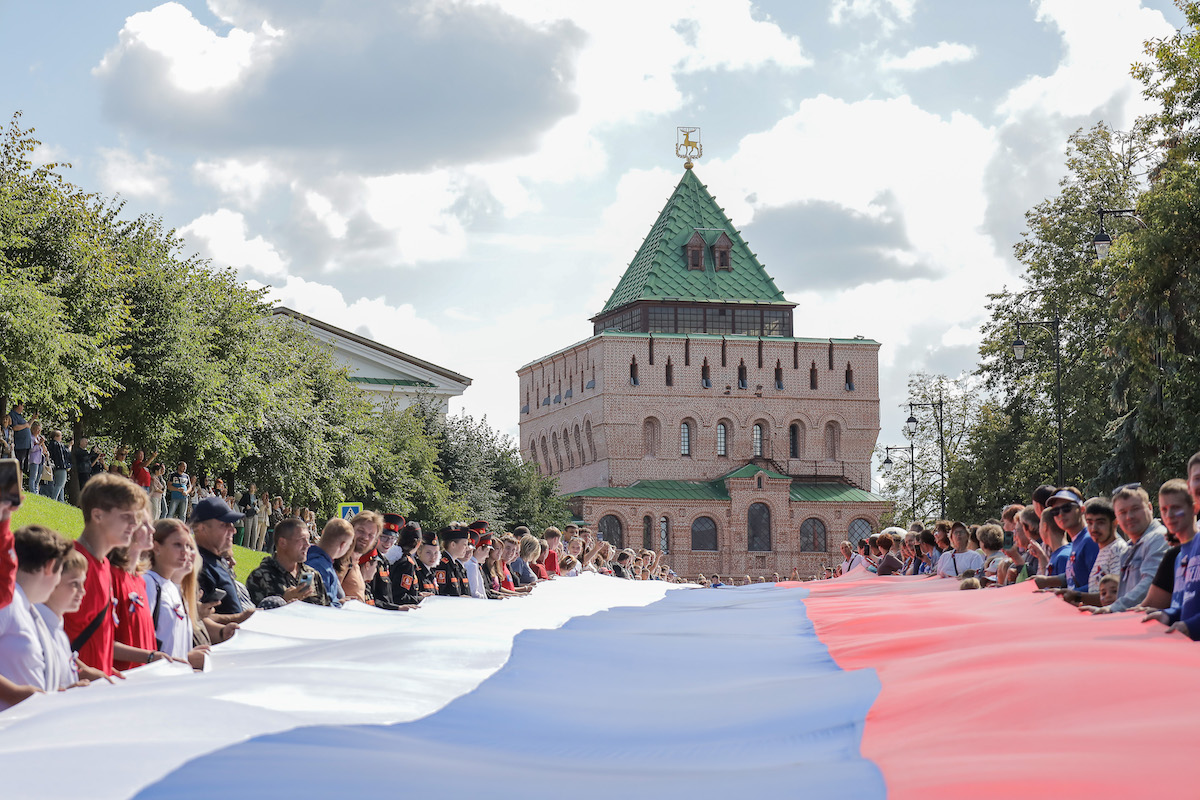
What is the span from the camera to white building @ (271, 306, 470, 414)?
80750 millimetres

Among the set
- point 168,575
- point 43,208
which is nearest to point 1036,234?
point 43,208

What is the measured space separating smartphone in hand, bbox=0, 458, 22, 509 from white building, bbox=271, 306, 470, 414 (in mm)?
73320

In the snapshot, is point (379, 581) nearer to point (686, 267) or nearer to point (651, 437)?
point (651, 437)

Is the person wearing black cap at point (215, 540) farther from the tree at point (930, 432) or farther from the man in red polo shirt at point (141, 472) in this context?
the tree at point (930, 432)

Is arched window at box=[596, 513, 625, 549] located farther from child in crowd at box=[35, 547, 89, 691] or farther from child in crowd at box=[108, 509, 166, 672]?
child in crowd at box=[35, 547, 89, 691]

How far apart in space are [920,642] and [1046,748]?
17.4 feet

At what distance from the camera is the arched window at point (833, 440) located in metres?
110

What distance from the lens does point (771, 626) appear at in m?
15.7

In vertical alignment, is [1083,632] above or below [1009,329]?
below

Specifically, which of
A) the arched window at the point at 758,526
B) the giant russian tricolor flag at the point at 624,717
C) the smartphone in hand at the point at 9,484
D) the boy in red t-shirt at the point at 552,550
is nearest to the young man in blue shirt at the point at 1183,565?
the giant russian tricolor flag at the point at 624,717

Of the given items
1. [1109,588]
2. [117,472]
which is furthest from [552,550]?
[1109,588]

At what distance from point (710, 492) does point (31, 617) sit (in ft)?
323

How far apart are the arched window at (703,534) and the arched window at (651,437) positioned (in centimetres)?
635

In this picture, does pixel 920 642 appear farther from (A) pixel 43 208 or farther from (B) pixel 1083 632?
(A) pixel 43 208
